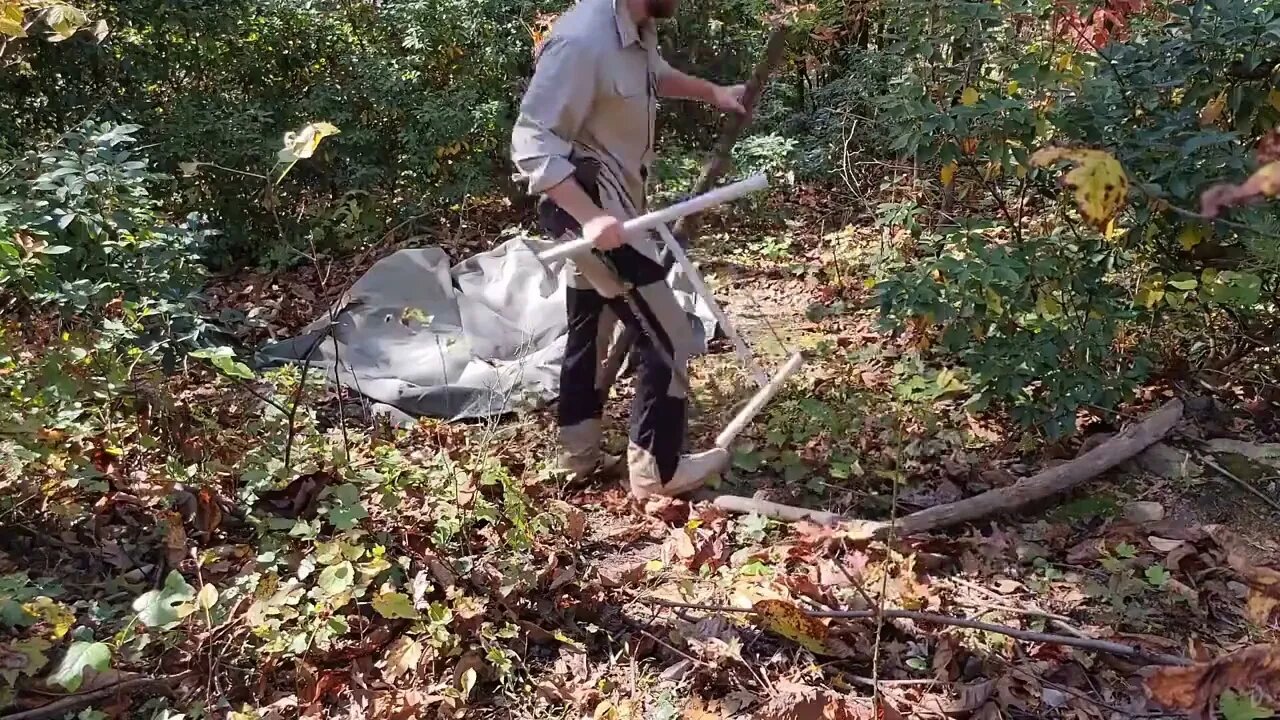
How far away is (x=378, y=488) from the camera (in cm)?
294

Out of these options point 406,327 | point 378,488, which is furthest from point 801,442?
→ point 406,327

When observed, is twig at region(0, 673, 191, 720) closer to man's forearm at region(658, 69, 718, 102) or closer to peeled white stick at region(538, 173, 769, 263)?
peeled white stick at region(538, 173, 769, 263)

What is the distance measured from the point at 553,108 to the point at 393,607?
1518mm

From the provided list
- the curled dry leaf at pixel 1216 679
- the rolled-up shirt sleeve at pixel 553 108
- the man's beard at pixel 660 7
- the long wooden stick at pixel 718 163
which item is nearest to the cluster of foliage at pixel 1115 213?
the long wooden stick at pixel 718 163

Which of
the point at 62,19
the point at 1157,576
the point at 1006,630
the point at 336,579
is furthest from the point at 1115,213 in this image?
the point at 62,19

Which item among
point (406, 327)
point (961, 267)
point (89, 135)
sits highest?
point (89, 135)

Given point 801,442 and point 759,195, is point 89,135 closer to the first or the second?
point 801,442

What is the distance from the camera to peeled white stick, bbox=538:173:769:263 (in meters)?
2.66

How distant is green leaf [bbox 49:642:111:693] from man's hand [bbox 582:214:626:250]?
165cm

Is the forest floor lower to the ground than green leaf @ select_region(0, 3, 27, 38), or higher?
lower

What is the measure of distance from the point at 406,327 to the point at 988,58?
3.14 m

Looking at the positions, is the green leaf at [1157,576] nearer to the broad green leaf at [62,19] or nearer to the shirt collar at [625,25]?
the shirt collar at [625,25]

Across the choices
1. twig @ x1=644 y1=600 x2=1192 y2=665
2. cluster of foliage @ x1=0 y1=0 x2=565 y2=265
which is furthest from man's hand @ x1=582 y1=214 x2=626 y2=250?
cluster of foliage @ x1=0 y1=0 x2=565 y2=265

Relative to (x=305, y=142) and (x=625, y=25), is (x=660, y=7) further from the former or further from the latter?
(x=305, y=142)
